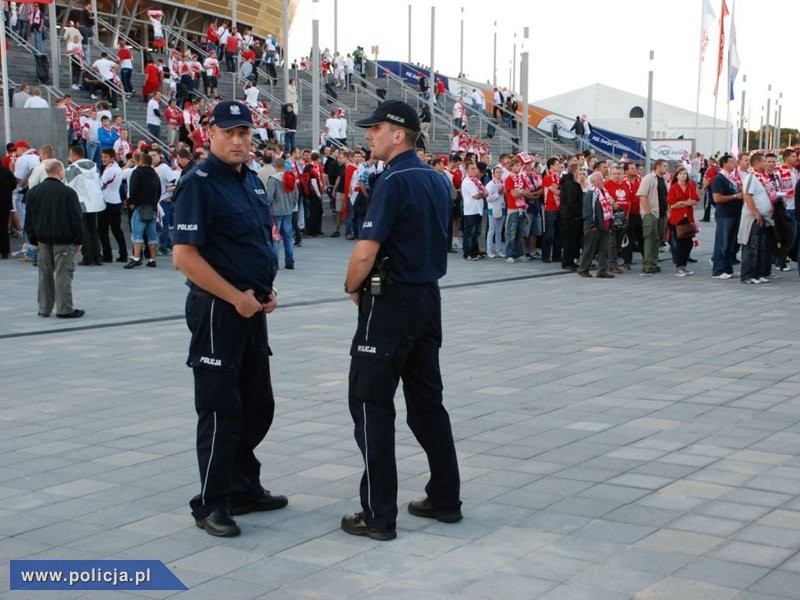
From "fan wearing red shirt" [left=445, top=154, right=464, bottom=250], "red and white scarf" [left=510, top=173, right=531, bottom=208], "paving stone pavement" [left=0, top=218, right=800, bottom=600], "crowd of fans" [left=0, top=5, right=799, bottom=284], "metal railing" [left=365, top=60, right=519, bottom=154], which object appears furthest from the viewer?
"metal railing" [left=365, top=60, right=519, bottom=154]

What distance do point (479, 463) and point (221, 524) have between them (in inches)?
68.6

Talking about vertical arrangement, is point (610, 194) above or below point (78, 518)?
above

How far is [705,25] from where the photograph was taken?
3838 cm

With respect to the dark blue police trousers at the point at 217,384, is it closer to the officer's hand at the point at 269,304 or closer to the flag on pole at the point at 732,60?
the officer's hand at the point at 269,304

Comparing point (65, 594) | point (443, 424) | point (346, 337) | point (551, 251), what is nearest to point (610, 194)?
point (551, 251)

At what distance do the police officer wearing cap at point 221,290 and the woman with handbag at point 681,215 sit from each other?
12.7 metres

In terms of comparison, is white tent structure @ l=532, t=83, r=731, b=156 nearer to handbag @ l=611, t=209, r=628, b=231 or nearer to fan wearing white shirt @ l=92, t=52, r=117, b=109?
fan wearing white shirt @ l=92, t=52, r=117, b=109

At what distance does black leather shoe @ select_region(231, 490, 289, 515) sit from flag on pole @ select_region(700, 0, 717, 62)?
35.8m

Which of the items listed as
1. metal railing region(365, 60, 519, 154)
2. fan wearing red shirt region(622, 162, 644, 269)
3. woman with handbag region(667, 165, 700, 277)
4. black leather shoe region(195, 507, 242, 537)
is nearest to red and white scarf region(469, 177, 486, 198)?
fan wearing red shirt region(622, 162, 644, 269)

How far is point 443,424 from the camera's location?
5184 millimetres

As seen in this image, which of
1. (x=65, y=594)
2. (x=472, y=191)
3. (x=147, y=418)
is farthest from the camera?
(x=472, y=191)

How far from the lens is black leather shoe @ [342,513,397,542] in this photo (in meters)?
4.93

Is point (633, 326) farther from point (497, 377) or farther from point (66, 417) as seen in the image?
point (66, 417)

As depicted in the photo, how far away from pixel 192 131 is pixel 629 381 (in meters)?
18.0
